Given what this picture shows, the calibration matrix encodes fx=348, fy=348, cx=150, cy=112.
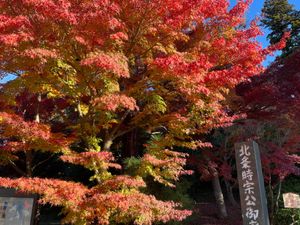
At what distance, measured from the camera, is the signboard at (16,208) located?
8.03 metres

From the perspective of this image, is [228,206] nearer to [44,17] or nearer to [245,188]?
[245,188]

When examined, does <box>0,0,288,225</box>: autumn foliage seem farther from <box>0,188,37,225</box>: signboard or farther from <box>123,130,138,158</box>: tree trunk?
<box>123,130,138,158</box>: tree trunk

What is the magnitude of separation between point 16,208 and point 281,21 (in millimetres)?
21020

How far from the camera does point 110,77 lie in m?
8.21

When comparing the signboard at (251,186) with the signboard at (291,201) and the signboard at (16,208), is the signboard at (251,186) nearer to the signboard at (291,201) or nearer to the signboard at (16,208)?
the signboard at (291,201)

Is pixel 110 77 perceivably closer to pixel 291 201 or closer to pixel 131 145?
pixel 131 145

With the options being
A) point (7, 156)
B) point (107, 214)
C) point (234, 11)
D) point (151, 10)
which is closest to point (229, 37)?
point (234, 11)

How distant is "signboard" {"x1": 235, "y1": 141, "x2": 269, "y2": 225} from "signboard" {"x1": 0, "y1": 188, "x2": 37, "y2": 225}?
484 centimetres

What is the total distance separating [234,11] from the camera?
417 inches

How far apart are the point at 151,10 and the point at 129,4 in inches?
24.9

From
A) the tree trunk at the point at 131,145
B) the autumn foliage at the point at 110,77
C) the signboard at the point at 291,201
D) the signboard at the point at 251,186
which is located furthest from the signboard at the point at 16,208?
the signboard at the point at 291,201

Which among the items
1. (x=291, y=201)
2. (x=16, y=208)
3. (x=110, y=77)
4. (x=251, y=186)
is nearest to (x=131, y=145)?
(x=110, y=77)

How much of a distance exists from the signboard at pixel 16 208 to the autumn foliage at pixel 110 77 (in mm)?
522

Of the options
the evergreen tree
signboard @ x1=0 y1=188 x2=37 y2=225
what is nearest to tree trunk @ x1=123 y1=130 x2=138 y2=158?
signboard @ x1=0 y1=188 x2=37 y2=225
